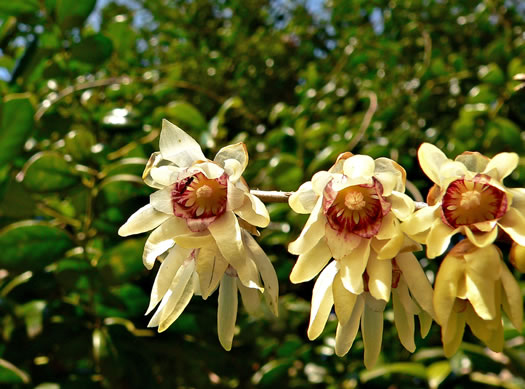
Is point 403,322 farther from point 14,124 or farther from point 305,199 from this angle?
point 14,124

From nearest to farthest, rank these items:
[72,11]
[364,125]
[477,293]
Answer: [477,293] → [72,11] → [364,125]

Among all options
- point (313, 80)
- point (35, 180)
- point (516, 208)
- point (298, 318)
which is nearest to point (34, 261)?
point (35, 180)

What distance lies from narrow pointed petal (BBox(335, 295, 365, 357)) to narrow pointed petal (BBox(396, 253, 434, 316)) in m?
0.05

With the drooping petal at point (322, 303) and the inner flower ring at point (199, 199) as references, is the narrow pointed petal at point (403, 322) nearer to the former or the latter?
the drooping petal at point (322, 303)

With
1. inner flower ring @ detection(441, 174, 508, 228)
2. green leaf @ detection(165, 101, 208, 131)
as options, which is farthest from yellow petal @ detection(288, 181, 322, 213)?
green leaf @ detection(165, 101, 208, 131)

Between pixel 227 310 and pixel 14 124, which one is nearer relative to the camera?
pixel 227 310

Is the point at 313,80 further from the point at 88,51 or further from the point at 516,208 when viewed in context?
the point at 516,208

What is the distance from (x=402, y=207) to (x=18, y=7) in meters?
0.94

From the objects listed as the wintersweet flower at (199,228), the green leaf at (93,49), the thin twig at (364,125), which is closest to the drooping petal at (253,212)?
the wintersweet flower at (199,228)

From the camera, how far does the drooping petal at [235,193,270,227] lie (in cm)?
44

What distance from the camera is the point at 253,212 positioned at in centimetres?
44

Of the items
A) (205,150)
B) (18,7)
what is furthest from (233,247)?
(18,7)

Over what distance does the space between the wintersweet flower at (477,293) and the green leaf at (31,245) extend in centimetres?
56

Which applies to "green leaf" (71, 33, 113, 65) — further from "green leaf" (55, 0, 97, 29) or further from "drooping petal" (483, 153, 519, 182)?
"drooping petal" (483, 153, 519, 182)
